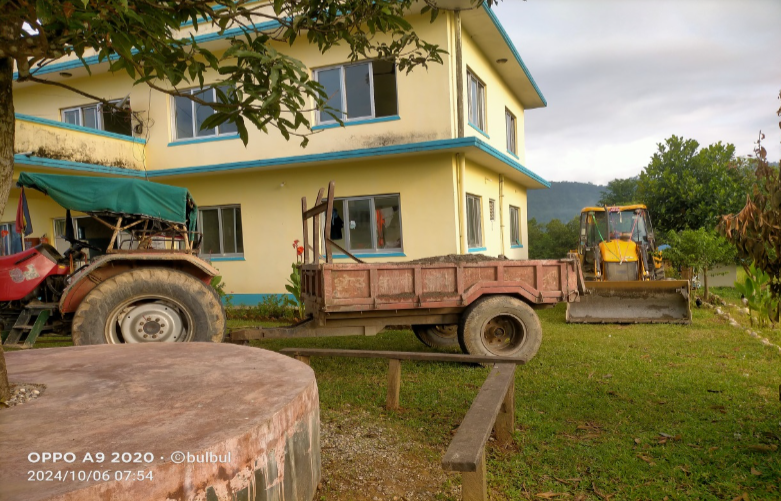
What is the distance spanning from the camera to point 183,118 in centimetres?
1281

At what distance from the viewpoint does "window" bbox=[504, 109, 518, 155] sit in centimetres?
1597

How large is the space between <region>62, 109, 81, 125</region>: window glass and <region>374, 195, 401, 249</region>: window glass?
8531 mm

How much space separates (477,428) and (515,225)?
14256 mm

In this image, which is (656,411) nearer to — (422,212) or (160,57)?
(160,57)

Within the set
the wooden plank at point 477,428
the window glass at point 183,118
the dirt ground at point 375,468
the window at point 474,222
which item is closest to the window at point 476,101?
the window at point 474,222

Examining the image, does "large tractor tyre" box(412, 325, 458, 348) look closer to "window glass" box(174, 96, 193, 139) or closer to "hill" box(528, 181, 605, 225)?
"window glass" box(174, 96, 193, 139)

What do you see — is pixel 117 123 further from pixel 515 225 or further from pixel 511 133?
pixel 515 225

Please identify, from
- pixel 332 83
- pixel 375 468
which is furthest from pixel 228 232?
pixel 375 468

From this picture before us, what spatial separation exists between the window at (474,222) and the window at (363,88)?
2.68 meters

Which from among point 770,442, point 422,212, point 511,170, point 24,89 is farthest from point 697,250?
point 24,89

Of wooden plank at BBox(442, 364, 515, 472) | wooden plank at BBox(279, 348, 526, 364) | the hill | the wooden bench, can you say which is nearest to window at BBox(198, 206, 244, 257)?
the wooden bench

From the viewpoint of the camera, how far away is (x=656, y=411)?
470 cm

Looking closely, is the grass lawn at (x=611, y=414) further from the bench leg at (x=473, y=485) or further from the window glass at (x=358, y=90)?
the window glass at (x=358, y=90)

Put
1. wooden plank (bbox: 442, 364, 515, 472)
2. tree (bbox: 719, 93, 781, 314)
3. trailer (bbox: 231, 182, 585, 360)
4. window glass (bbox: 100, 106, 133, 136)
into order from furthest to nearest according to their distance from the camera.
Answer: window glass (bbox: 100, 106, 133, 136)
trailer (bbox: 231, 182, 585, 360)
tree (bbox: 719, 93, 781, 314)
wooden plank (bbox: 442, 364, 515, 472)
